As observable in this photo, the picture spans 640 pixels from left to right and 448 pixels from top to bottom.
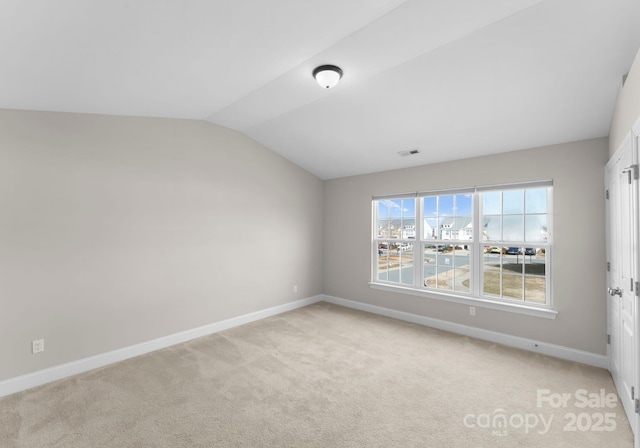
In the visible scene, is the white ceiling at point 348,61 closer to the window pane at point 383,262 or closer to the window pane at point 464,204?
the window pane at point 464,204

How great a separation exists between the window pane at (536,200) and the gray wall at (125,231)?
343 centimetres

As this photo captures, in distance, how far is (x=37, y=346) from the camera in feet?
8.71

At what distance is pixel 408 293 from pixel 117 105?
4.26m

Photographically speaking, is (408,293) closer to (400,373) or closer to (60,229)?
(400,373)

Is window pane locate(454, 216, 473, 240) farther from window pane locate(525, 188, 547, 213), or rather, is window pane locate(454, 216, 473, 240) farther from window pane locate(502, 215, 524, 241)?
window pane locate(525, 188, 547, 213)

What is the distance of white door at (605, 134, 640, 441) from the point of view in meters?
1.92

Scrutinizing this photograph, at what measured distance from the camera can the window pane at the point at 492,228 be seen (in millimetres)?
3707

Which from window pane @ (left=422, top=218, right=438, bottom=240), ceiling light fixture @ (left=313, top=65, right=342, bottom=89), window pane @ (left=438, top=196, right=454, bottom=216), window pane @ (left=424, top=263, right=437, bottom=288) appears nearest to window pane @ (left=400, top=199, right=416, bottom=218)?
window pane @ (left=422, top=218, right=438, bottom=240)

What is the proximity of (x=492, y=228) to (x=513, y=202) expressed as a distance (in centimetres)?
40

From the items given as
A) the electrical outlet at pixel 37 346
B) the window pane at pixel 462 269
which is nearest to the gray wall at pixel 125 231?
the electrical outlet at pixel 37 346

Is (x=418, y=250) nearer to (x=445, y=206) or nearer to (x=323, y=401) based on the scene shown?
(x=445, y=206)

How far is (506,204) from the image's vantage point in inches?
144

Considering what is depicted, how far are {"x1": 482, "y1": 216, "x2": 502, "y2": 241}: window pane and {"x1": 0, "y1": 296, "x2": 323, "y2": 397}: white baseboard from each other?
10.9 ft

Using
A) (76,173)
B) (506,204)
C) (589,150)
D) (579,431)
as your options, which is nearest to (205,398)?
(76,173)
